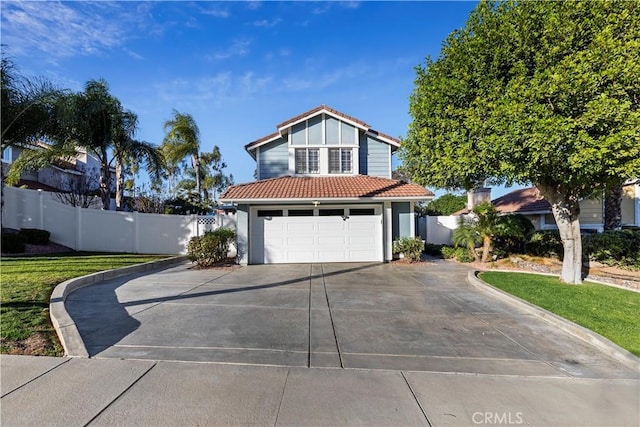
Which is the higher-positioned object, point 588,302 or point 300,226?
point 300,226

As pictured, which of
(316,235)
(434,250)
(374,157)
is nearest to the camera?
(316,235)

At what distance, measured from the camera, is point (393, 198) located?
499 inches

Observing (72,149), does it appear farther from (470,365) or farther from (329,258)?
(470,365)

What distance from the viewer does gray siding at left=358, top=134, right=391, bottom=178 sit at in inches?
615

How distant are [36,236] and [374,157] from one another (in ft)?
50.1

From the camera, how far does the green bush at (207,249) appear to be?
11492mm

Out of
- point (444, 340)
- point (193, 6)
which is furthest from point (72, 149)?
point (444, 340)

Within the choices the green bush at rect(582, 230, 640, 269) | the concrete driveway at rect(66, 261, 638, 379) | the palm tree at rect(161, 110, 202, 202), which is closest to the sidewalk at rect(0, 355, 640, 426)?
the concrete driveway at rect(66, 261, 638, 379)

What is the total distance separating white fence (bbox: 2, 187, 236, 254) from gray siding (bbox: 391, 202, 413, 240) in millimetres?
7576

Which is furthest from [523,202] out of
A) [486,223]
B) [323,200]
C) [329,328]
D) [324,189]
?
[329,328]

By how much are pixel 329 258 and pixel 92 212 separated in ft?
36.3

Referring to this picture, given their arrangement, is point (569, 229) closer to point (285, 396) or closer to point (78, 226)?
point (285, 396)

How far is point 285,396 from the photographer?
3197mm

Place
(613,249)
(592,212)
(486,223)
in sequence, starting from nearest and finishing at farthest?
(613,249) → (486,223) → (592,212)
